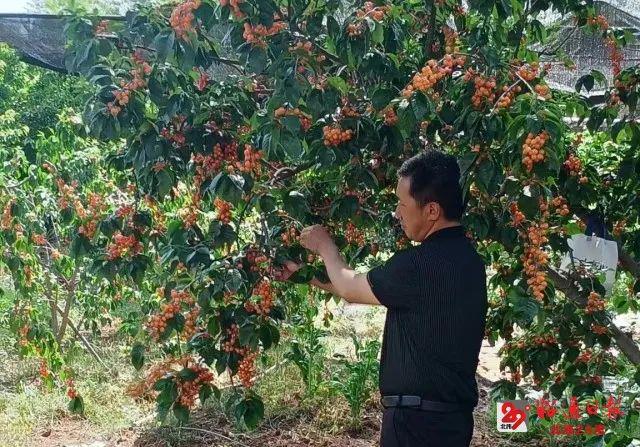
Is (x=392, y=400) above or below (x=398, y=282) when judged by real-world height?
below

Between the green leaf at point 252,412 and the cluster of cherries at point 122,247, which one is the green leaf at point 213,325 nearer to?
the green leaf at point 252,412

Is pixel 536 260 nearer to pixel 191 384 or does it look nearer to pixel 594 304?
pixel 594 304

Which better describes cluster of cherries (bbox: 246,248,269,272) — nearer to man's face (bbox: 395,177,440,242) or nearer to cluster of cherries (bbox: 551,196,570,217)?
man's face (bbox: 395,177,440,242)

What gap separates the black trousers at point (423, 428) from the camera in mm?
1738

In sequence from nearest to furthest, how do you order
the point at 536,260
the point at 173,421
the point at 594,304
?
1. the point at 536,260
2. the point at 594,304
3. the point at 173,421

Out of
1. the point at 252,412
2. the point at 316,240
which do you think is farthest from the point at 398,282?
the point at 252,412

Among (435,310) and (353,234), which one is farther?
(353,234)

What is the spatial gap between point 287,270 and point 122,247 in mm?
474

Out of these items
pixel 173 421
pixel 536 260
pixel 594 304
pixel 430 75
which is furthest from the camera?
pixel 173 421

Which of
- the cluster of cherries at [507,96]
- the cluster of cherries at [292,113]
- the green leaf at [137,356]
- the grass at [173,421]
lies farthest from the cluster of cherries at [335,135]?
the grass at [173,421]

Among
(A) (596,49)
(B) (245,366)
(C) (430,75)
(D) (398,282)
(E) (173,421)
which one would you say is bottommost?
(E) (173,421)

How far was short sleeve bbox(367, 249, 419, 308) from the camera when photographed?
67.1 inches

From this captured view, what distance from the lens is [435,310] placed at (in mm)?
1705

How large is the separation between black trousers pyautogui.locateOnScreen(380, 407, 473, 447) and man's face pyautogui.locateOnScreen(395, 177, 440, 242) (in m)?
0.45
